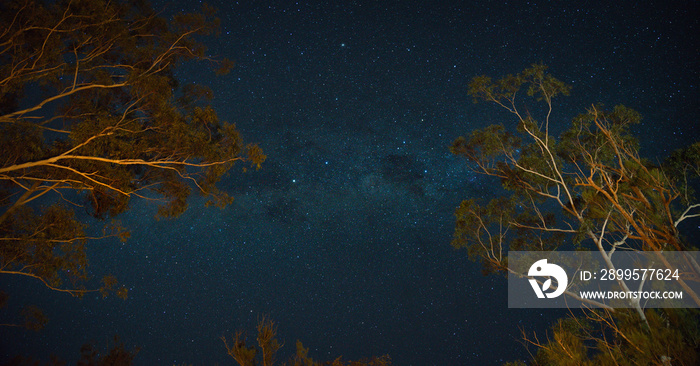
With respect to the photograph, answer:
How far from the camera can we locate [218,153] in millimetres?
A: 8812

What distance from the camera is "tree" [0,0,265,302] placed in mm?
7102

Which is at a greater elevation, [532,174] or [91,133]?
[532,174]

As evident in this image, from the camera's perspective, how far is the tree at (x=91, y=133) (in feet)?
23.3

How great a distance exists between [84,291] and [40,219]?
80.0 inches

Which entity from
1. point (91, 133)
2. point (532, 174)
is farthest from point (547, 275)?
point (91, 133)

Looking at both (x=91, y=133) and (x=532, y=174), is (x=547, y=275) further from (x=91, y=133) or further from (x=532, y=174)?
(x=91, y=133)

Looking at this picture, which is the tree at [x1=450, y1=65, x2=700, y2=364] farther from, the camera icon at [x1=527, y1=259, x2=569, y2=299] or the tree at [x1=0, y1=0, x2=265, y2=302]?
the tree at [x1=0, y1=0, x2=265, y2=302]

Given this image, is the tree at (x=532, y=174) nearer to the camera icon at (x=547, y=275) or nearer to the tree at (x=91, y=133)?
the camera icon at (x=547, y=275)

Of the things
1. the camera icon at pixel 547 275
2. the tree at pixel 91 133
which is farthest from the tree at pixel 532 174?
the tree at pixel 91 133

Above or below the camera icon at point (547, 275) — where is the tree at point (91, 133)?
below

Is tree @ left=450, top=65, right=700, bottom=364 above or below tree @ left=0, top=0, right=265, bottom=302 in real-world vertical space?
above

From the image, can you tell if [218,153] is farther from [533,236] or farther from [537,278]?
[533,236]

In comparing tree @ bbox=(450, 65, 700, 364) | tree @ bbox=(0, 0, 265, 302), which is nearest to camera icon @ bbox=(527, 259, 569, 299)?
tree @ bbox=(450, 65, 700, 364)

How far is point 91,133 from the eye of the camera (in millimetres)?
6703
